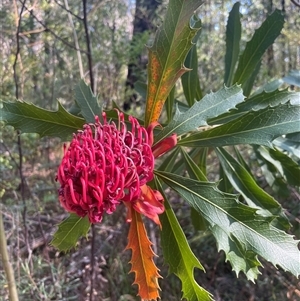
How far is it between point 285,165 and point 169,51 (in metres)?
0.68

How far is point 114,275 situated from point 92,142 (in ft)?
6.31

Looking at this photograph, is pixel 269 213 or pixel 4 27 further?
pixel 4 27

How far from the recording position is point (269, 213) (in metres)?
1.23

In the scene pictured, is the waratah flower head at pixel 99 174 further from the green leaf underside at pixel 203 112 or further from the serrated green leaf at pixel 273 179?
the serrated green leaf at pixel 273 179

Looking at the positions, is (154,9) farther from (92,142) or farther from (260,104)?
(92,142)

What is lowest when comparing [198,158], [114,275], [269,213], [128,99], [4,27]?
[114,275]

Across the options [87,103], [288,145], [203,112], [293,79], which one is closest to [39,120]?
[87,103]

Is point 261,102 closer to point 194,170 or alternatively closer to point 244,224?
point 194,170

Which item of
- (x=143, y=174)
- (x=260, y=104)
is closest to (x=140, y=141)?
(x=143, y=174)

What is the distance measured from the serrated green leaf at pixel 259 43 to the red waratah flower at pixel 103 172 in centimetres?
67

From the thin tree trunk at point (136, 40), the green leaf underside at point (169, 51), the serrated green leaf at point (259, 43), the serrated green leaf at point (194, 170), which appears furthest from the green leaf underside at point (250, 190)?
the thin tree trunk at point (136, 40)

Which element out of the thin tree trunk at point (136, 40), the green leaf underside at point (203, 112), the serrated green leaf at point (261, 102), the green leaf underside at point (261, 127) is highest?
the thin tree trunk at point (136, 40)

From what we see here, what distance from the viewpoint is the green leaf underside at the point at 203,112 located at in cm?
98

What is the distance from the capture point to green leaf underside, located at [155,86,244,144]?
3.20 ft
